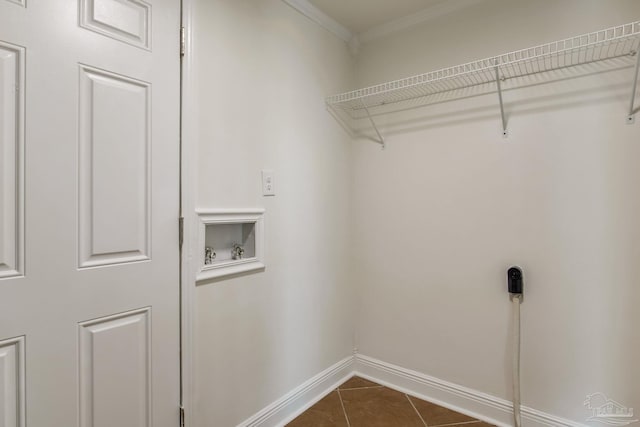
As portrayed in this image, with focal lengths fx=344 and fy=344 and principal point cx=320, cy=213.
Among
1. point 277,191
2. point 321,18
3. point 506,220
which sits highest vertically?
point 321,18

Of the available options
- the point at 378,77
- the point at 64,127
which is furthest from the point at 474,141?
the point at 64,127

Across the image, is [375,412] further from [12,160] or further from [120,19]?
[120,19]

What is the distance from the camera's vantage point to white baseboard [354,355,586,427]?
171cm

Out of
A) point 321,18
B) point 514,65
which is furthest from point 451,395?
point 321,18

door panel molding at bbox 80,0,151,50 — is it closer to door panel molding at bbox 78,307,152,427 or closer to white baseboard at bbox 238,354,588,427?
door panel molding at bbox 78,307,152,427

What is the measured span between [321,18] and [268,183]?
3.55 ft

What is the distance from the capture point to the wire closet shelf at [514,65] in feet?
4.83

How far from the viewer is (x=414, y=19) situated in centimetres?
204

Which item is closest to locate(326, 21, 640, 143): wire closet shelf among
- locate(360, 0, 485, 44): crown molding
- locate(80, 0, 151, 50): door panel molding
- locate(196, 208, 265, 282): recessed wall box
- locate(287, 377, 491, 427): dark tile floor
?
locate(360, 0, 485, 44): crown molding

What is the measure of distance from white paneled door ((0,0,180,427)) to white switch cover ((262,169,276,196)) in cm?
47

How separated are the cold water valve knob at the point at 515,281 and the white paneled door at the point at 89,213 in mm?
1561

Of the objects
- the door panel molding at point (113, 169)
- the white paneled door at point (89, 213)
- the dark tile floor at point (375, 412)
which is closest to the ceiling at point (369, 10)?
the white paneled door at point (89, 213)

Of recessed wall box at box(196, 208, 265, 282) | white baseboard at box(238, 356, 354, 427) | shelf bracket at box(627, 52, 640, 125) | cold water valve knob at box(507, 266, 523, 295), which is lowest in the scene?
white baseboard at box(238, 356, 354, 427)

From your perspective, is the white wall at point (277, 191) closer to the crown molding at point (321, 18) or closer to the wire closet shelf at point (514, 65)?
the crown molding at point (321, 18)
